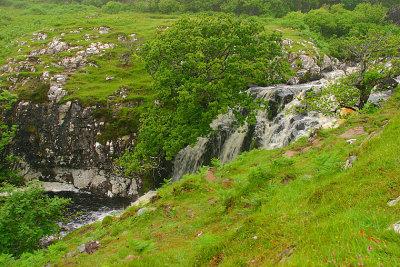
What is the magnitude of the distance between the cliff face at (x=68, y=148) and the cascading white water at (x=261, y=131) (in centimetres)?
722

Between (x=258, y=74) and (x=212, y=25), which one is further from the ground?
(x=212, y=25)

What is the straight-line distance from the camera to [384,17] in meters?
53.7

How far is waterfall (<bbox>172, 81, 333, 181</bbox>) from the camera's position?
2031 cm

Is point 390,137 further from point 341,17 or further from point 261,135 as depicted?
point 341,17

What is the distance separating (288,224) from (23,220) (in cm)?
1376

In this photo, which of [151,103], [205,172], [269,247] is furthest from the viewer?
[151,103]

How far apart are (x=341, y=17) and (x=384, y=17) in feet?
31.1

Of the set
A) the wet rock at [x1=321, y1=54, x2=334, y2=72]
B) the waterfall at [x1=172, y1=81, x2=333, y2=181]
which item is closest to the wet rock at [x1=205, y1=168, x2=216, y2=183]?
the waterfall at [x1=172, y1=81, x2=333, y2=181]

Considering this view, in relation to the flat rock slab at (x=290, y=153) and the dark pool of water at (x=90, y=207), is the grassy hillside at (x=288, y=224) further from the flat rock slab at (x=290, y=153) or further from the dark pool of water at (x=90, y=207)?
the dark pool of water at (x=90, y=207)

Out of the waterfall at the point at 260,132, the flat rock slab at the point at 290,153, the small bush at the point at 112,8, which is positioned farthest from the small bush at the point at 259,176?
the small bush at the point at 112,8

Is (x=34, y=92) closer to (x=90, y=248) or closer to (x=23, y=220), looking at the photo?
(x=23, y=220)

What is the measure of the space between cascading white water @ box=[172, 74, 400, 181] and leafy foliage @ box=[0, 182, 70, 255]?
1297 cm

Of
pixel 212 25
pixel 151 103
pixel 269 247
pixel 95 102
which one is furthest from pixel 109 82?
pixel 269 247

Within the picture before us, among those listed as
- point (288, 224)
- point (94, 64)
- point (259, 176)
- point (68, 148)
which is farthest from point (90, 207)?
point (94, 64)
